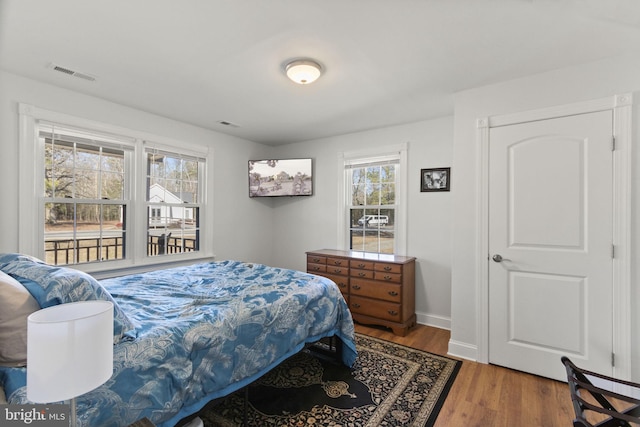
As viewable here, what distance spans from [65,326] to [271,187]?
3852 mm

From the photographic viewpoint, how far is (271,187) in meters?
4.57

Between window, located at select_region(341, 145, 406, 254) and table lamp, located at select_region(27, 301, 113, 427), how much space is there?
348 cm

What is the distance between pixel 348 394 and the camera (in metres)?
2.13

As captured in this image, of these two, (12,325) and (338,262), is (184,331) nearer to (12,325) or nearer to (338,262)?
(12,325)

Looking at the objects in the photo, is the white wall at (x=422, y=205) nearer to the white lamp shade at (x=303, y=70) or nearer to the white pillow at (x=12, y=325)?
the white lamp shade at (x=303, y=70)

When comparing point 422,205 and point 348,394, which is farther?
point 422,205

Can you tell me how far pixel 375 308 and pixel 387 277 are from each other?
41cm

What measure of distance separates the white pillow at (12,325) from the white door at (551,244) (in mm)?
3173

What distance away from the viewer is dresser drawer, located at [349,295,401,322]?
332cm

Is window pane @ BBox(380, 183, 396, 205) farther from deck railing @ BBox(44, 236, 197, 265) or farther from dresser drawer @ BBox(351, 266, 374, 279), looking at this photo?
deck railing @ BBox(44, 236, 197, 265)

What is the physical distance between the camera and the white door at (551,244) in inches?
87.9

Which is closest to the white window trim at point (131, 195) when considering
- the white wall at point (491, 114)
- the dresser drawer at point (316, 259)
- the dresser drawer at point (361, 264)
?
the dresser drawer at point (316, 259)

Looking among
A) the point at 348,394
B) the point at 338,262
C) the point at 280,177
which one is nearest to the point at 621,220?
the point at 348,394

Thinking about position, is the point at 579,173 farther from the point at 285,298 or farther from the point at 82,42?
the point at 82,42
